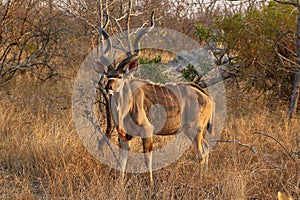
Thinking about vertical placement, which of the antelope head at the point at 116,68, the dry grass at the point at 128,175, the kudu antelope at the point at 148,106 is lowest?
the dry grass at the point at 128,175

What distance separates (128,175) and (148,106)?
803 mm

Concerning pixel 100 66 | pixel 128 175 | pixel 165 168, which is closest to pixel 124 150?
pixel 128 175

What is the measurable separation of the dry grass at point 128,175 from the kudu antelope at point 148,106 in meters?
0.31

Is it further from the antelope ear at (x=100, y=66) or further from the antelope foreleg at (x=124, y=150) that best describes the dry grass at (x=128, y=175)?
the antelope ear at (x=100, y=66)

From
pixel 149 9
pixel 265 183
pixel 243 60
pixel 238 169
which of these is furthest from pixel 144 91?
pixel 243 60

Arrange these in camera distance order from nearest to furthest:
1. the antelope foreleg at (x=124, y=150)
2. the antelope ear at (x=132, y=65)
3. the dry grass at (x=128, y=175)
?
the dry grass at (x=128, y=175) → the antelope ear at (x=132, y=65) → the antelope foreleg at (x=124, y=150)

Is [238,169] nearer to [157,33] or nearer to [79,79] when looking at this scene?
[79,79]

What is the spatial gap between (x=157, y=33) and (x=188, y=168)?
Answer: 7.10 m

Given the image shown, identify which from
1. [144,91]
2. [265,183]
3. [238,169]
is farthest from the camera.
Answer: [144,91]

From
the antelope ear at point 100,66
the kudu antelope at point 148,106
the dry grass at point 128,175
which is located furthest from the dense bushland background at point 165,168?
the antelope ear at point 100,66

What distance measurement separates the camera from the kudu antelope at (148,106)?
171 inches

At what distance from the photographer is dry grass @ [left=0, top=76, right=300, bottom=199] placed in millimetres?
4039

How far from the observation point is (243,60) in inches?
303

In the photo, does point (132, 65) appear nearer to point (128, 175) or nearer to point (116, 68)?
point (116, 68)
